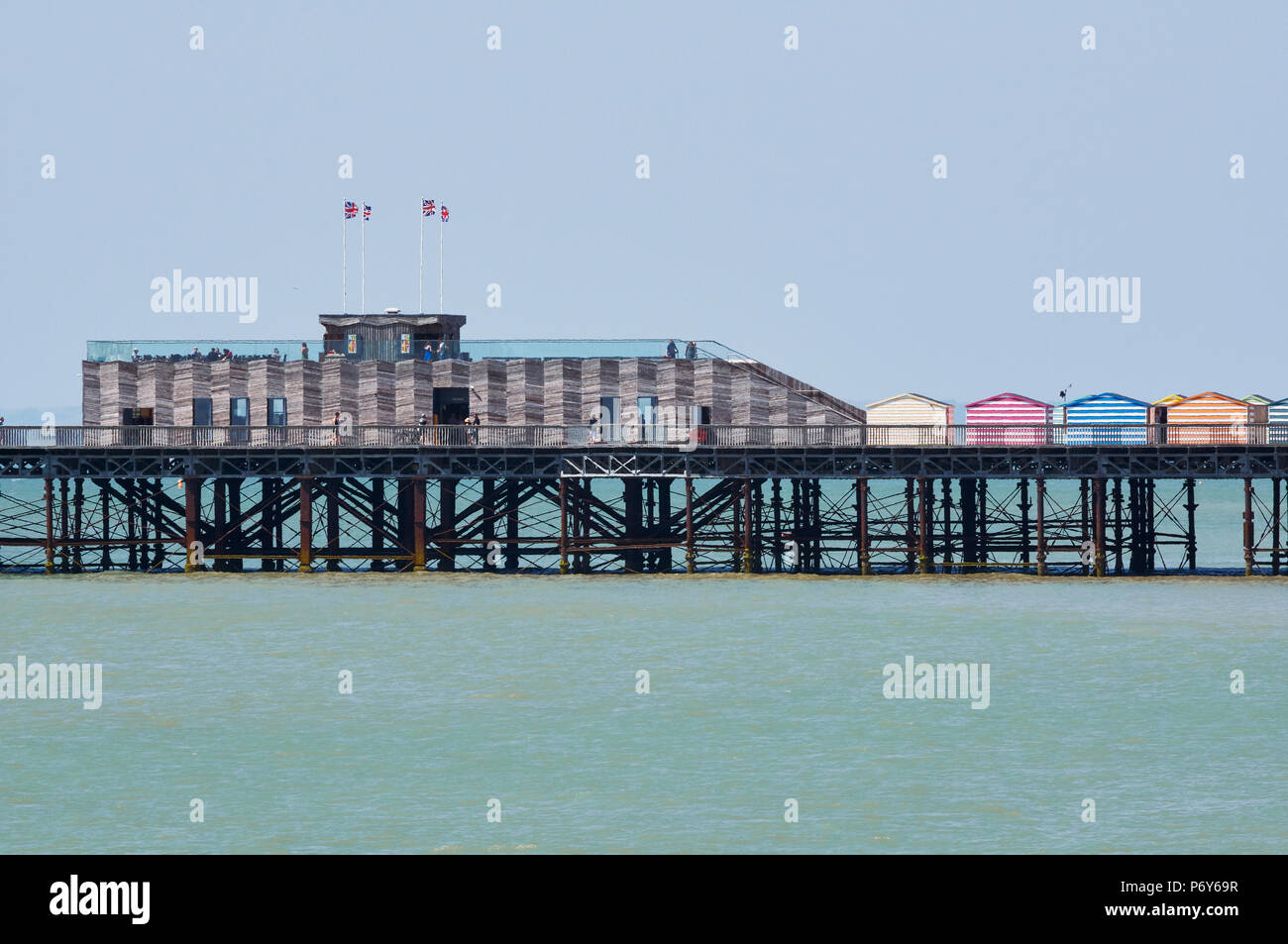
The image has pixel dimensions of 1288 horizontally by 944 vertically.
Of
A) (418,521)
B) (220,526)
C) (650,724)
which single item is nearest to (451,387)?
(418,521)

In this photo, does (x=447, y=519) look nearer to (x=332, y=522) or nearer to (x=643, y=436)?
(x=332, y=522)

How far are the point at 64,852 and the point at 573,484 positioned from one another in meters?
45.3

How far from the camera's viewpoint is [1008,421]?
→ 74750mm

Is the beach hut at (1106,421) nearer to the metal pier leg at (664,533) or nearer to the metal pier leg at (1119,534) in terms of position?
the metal pier leg at (1119,534)

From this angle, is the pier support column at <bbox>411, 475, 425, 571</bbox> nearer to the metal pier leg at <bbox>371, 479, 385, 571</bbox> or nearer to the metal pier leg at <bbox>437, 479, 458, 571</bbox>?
the metal pier leg at <bbox>371, 479, 385, 571</bbox>

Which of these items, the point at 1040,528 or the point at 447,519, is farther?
the point at 447,519

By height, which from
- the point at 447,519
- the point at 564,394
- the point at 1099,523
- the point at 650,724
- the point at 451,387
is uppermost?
the point at 451,387

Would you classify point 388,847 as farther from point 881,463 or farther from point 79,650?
point 881,463

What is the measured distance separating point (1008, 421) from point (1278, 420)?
9998mm

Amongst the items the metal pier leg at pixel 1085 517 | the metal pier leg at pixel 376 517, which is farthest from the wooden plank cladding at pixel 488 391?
the metal pier leg at pixel 1085 517

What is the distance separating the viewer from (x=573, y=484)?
257 feet

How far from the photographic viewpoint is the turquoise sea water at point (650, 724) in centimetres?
3581
